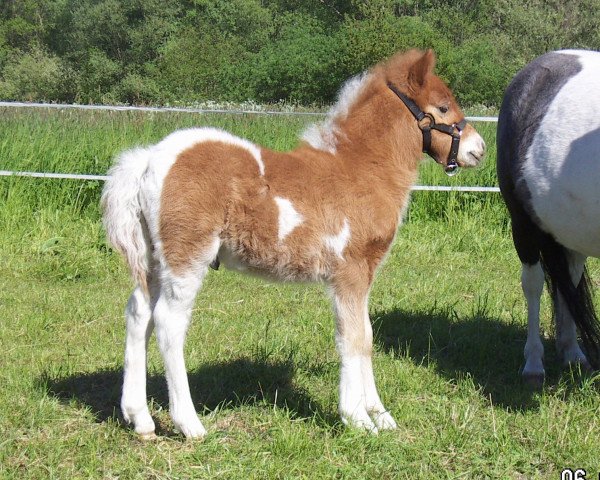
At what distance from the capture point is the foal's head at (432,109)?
3705 millimetres

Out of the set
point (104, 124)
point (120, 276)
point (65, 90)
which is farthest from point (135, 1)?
point (120, 276)

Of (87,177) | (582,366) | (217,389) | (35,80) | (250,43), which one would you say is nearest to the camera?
(217,389)

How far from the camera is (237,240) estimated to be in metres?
3.36

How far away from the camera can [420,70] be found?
3680 millimetres

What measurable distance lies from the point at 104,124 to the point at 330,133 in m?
6.43

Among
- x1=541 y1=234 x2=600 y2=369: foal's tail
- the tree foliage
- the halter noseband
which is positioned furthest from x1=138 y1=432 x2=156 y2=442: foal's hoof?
the tree foliage

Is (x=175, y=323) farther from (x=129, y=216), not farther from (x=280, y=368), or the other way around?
(x=280, y=368)

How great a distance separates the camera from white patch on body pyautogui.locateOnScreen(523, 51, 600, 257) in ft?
12.8

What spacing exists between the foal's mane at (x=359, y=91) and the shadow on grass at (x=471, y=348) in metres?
1.59

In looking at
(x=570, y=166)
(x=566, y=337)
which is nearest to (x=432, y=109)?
(x=570, y=166)

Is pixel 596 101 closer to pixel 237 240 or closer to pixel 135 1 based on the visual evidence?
pixel 237 240

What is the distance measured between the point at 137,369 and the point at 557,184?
7.68 ft

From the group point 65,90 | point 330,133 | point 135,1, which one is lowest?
point 65,90

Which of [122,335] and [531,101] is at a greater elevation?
[531,101]
